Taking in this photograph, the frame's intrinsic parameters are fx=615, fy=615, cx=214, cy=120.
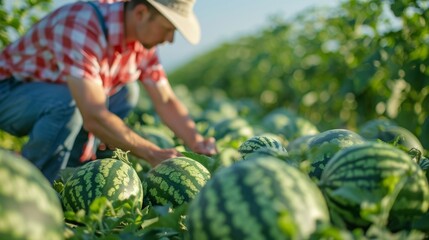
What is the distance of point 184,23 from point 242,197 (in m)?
2.57

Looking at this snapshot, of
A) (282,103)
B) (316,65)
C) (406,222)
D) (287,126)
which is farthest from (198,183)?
(282,103)

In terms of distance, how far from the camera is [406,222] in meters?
2.01

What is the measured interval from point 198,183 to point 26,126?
200cm

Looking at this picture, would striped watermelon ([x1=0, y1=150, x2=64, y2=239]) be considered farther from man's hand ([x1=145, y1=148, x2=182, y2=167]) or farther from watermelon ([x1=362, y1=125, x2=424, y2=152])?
watermelon ([x1=362, y1=125, x2=424, y2=152])

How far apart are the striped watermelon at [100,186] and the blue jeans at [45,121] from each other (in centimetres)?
134

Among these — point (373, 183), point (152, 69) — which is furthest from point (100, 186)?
point (152, 69)

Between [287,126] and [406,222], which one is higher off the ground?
[406,222]

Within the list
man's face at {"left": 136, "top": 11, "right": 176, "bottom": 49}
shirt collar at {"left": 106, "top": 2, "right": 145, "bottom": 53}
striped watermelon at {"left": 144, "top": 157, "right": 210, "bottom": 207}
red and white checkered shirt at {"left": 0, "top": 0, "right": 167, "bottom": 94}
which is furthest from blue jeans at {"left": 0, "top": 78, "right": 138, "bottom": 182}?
striped watermelon at {"left": 144, "top": 157, "right": 210, "bottom": 207}

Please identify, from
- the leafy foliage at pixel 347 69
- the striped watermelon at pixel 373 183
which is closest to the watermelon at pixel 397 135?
the leafy foliage at pixel 347 69

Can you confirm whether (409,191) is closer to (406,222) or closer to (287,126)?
(406,222)

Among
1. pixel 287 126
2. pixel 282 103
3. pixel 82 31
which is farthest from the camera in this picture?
pixel 282 103

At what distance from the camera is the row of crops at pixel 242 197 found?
59.9 inches

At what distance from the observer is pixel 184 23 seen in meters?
4.06

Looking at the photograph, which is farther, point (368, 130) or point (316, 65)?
point (316, 65)
